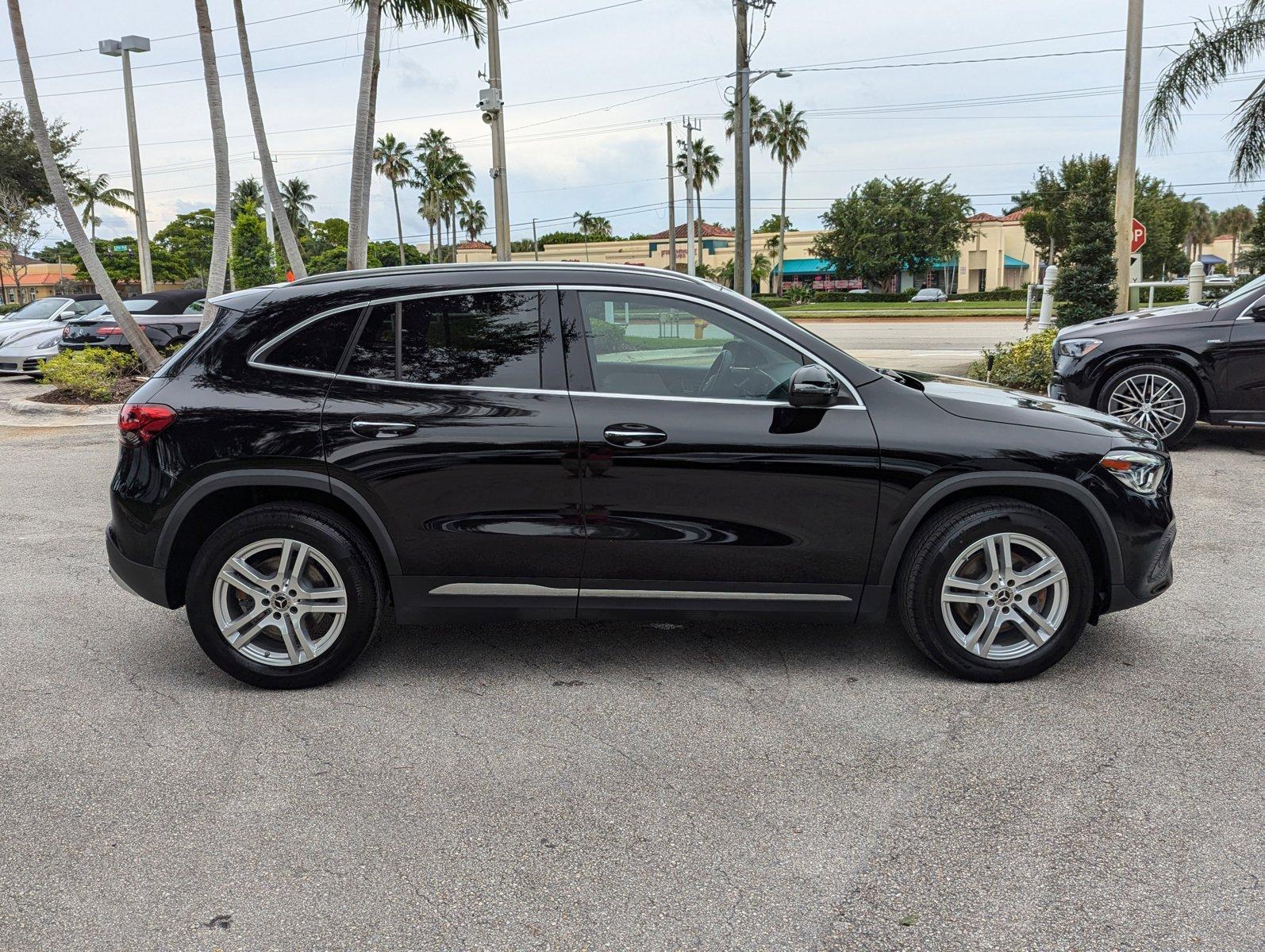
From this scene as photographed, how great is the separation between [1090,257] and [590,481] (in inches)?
548

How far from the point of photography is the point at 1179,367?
8.92 meters

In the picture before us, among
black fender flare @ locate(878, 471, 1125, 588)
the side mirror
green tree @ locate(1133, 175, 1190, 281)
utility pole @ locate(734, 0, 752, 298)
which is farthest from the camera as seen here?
green tree @ locate(1133, 175, 1190, 281)

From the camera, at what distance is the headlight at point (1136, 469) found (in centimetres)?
419

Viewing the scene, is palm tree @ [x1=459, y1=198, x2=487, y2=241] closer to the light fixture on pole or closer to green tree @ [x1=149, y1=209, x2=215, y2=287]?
green tree @ [x1=149, y1=209, x2=215, y2=287]

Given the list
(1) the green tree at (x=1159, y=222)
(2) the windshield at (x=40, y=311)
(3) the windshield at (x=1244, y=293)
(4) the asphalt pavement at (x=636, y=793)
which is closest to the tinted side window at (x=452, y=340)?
(4) the asphalt pavement at (x=636, y=793)

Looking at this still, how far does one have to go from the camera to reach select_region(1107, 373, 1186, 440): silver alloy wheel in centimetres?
895

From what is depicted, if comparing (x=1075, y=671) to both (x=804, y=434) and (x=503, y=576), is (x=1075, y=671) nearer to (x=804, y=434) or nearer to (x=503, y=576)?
(x=804, y=434)

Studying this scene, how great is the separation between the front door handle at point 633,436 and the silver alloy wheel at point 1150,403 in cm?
638

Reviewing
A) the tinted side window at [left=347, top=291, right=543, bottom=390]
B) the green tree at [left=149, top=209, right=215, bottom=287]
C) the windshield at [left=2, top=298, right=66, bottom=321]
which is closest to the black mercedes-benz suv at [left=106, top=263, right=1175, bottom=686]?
the tinted side window at [left=347, top=291, right=543, bottom=390]

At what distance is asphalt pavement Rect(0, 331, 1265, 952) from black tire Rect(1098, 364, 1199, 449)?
13.9ft

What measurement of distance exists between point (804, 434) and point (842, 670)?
1.08 meters

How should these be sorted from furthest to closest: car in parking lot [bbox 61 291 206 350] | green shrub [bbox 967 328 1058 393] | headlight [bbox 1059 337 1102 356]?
1. car in parking lot [bbox 61 291 206 350]
2. green shrub [bbox 967 328 1058 393]
3. headlight [bbox 1059 337 1102 356]

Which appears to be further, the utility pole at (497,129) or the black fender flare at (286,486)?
the utility pole at (497,129)

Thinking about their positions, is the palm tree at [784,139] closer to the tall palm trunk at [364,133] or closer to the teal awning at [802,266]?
the teal awning at [802,266]
